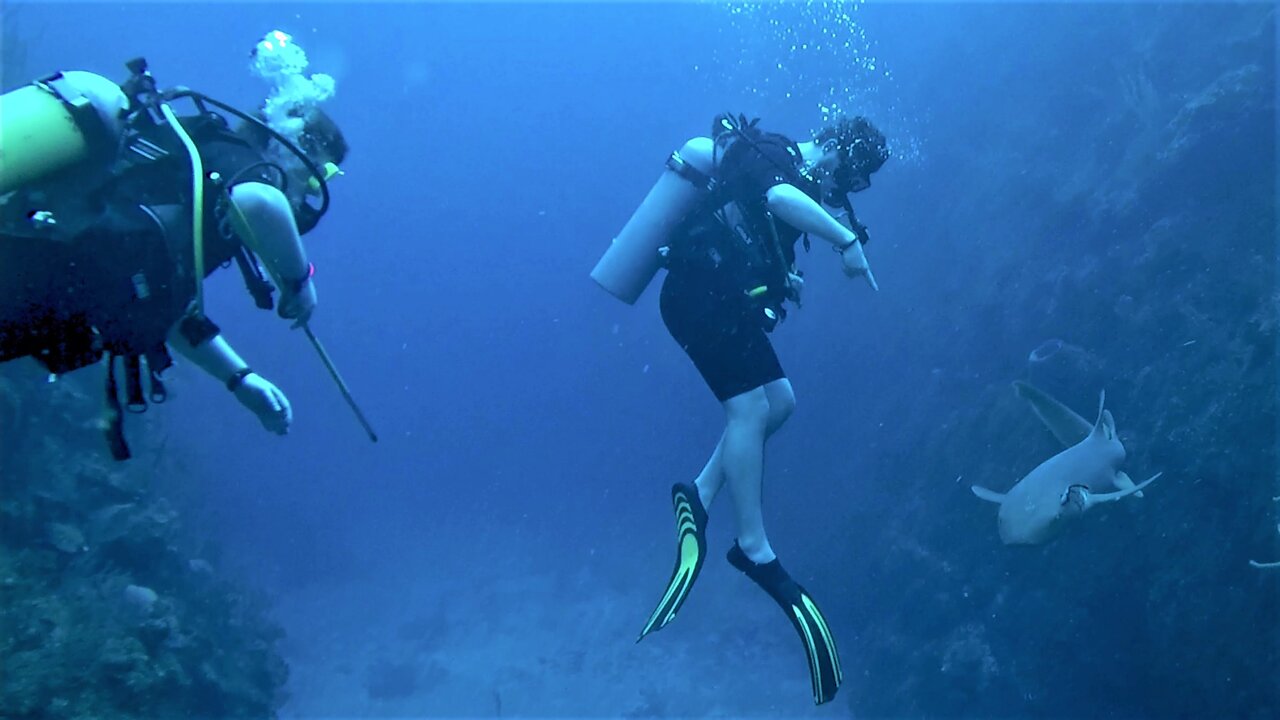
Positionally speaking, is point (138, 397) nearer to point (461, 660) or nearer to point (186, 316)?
point (186, 316)

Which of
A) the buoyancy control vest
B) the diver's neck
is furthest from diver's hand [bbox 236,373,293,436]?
the diver's neck

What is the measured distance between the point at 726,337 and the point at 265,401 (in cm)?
239

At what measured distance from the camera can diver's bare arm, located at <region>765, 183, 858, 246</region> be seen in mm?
3840

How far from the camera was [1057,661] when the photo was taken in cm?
880

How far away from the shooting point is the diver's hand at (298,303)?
317 cm

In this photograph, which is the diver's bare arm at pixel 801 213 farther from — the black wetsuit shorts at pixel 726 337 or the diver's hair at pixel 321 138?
the diver's hair at pixel 321 138

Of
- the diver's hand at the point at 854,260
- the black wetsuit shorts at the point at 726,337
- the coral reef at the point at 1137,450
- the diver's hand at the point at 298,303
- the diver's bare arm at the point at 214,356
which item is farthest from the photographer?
the coral reef at the point at 1137,450

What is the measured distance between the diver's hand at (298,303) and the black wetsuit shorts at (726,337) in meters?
2.00

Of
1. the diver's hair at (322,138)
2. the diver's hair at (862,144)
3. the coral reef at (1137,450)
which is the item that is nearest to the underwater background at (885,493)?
the coral reef at (1137,450)

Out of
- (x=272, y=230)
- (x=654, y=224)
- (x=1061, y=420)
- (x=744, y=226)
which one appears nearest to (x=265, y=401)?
(x=272, y=230)

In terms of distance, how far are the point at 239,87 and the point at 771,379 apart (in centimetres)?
6784

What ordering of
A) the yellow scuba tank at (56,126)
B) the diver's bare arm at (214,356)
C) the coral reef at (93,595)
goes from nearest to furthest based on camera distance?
the yellow scuba tank at (56,126) → the diver's bare arm at (214,356) → the coral reef at (93,595)

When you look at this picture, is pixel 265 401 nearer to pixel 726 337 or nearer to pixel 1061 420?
pixel 726 337

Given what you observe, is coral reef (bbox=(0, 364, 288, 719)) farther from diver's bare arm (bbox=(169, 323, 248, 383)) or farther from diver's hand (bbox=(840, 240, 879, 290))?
diver's hand (bbox=(840, 240, 879, 290))
